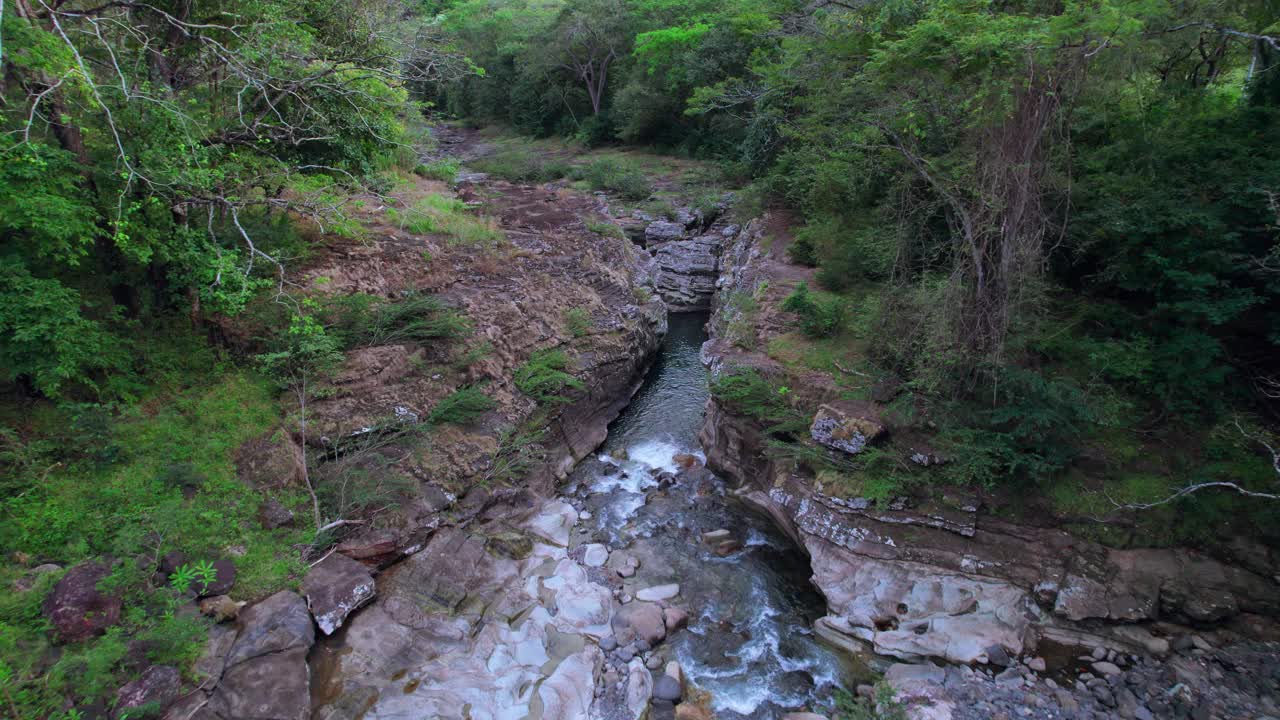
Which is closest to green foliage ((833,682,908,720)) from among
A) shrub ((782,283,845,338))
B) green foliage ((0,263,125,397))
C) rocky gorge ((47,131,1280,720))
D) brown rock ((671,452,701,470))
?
rocky gorge ((47,131,1280,720))

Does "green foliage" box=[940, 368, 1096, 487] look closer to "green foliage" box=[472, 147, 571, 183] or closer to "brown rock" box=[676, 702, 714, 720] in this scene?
"brown rock" box=[676, 702, 714, 720]

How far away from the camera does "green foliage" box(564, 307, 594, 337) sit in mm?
15359

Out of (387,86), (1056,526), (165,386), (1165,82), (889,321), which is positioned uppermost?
(387,86)

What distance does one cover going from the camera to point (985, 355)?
889 centimetres

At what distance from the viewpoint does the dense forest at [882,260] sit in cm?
677

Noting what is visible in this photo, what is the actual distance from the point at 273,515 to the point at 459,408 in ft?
12.1

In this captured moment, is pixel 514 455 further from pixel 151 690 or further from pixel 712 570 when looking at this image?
pixel 151 690

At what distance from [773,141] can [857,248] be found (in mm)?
10147

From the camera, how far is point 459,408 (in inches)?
Result: 440

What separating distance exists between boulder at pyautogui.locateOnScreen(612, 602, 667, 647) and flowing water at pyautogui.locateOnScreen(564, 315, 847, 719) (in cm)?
26

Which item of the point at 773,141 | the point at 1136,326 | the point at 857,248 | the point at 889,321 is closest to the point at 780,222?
the point at 773,141

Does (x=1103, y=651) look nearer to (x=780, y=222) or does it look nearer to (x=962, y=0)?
(x=962, y=0)

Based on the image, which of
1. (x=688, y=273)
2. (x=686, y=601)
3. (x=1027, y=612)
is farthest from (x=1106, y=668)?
(x=688, y=273)

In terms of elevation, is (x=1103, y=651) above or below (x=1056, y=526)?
below
